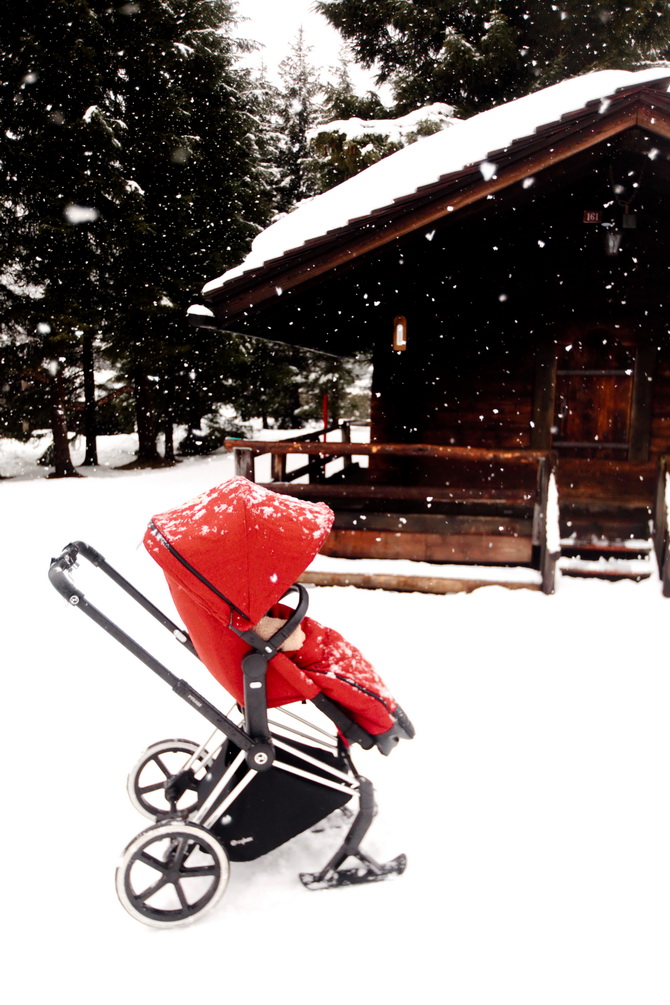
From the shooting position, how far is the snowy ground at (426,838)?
7.47ft

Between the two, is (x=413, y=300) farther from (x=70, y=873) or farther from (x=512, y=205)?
(x=70, y=873)

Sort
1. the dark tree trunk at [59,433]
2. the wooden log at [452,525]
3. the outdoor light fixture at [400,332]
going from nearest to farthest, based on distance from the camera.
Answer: the wooden log at [452,525] < the outdoor light fixture at [400,332] < the dark tree trunk at [59,433]

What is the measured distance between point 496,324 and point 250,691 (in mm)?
7743

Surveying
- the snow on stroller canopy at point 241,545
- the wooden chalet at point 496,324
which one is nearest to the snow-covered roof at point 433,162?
the wooden chalet at point 496,324

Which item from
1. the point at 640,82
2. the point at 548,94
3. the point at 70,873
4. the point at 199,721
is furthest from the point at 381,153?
the point at 70,873

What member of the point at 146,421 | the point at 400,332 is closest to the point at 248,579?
the point at 400,332

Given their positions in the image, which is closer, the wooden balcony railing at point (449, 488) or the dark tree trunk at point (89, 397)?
the wooden balcony railing at point (449, 488)

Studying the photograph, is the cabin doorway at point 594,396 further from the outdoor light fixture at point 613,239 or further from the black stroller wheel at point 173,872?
the black stroller wheel at point 173,872

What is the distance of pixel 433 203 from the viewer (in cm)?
622

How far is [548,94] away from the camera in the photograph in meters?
8.38

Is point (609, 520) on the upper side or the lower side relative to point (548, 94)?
lower

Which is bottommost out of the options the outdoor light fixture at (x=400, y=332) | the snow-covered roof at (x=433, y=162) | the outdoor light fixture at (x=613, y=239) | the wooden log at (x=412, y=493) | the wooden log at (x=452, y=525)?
the wooden log at (x=452, y=525)

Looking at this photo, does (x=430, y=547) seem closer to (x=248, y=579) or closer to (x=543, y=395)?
(x=543, y=395)

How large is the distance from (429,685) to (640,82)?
5532 mm
